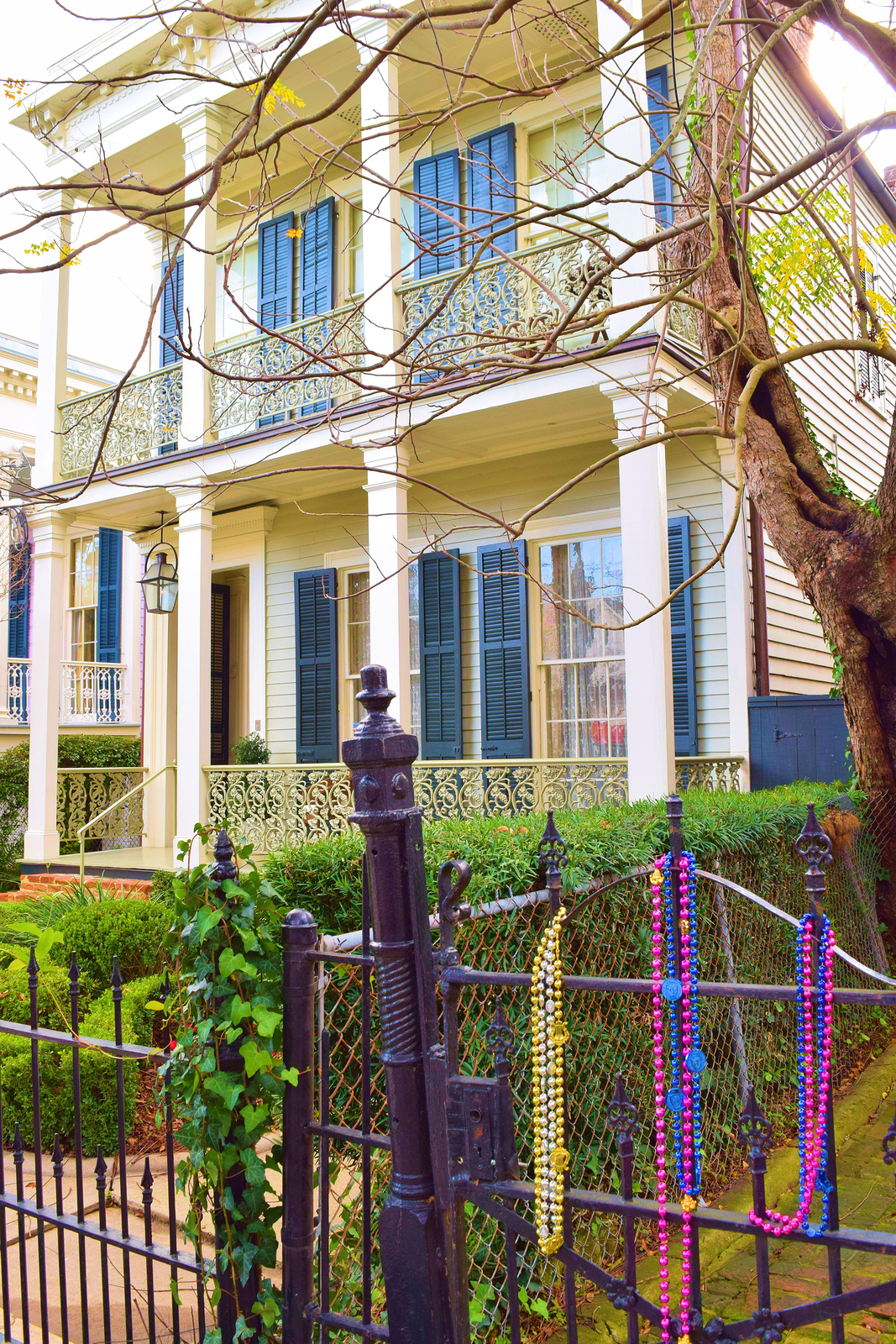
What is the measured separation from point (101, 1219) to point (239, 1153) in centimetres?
60

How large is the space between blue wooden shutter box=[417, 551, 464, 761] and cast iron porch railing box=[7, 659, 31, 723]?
8853 mm

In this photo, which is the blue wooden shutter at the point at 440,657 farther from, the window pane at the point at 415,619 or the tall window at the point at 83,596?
the tall window at the point at 83,596

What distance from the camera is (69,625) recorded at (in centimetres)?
1802

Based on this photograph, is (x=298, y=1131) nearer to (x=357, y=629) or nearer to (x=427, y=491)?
(x=427, y=491)

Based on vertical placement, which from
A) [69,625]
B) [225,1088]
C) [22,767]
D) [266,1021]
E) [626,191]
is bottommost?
[225,1088]

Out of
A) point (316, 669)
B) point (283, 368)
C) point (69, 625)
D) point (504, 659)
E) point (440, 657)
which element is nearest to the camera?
point (283, 368)

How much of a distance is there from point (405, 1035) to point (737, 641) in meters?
7.79

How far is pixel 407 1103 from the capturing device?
6.53ft

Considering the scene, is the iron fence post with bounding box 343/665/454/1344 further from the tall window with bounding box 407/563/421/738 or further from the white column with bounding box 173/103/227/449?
the tall window with bounding box 407/563/421/738

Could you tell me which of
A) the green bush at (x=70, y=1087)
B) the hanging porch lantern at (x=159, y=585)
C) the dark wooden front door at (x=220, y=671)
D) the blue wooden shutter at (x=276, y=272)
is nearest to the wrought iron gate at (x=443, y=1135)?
the green bush at (x=70, y=1087)

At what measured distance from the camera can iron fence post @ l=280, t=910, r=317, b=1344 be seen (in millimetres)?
2355

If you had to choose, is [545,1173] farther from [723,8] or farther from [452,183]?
[452,183]

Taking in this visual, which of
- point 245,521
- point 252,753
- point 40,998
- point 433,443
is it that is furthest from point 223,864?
point 245,521

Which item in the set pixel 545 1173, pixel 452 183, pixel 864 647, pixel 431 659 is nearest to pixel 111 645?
pixel 431 659
